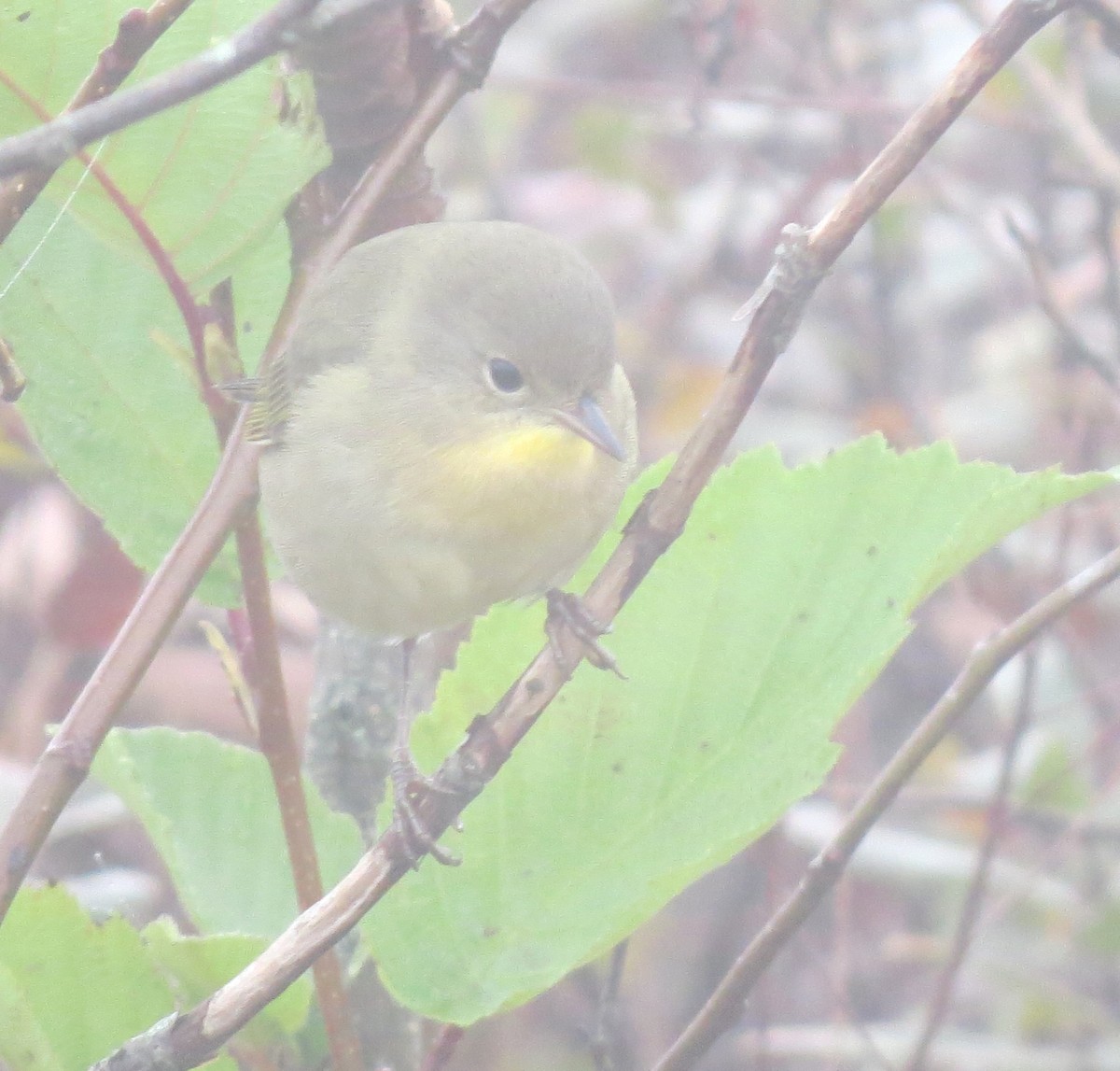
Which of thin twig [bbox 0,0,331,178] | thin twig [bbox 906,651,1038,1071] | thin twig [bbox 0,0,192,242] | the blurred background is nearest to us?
thin twig [bbox 0,0,331,178]

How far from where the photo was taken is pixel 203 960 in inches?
57.8

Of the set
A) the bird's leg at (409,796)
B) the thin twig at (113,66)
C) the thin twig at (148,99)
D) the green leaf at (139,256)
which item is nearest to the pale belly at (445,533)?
the bird's leg at (409,796)

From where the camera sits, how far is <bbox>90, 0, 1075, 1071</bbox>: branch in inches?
50.8

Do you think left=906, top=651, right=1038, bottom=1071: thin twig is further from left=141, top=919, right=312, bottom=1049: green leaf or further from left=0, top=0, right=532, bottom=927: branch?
left=0, top=0, right=532, bottom=927: branch

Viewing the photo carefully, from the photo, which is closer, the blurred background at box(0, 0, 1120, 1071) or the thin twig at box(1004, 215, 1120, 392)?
the thin twig at box(1004, 215, 1120, 392)

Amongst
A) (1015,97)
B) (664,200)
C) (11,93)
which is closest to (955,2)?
(1015,97)

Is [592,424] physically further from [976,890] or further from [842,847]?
[976,890]

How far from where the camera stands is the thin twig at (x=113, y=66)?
1289 millimetres

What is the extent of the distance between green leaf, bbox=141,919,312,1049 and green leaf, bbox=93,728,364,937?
133 mm

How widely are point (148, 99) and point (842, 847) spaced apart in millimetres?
948

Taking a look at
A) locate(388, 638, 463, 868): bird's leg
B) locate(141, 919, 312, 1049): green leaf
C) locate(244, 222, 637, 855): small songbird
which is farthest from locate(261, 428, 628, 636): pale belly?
locate(141, 919, 312, 1049): green leaf

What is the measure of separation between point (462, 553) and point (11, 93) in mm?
791

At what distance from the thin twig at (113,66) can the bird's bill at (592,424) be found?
867 millimetres

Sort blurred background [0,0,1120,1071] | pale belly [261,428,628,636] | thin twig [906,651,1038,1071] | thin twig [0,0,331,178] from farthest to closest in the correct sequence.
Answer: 1. blurred background [0,0,1120,1071]
2. thin twig [906,651,1038,1071]
3. pale belly [261,428,628,636]
4. thin twig [0,0,331,178]
